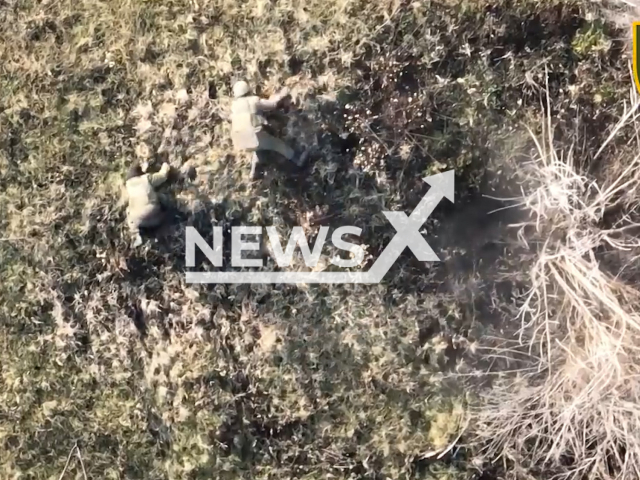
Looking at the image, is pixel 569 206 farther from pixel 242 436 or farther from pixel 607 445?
pixel 242 436

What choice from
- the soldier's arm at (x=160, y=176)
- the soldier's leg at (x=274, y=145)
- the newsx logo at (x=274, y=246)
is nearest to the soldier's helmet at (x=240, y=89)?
the soldier's leg at (x=274, y=145)

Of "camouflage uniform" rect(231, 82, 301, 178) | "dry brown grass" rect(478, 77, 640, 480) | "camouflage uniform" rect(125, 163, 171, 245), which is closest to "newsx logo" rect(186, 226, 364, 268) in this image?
"camouflage uniform" rect(125, 163, 171, 245)

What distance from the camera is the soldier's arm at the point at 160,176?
281 cm

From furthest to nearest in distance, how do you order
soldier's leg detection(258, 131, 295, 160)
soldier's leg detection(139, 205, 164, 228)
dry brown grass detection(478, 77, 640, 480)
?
soldier's leg detection(139, 205, 164, 228) < soldier's leg detection(258, 131, 295, 160) < dry brown grass detection(478, 77, 640, 480)

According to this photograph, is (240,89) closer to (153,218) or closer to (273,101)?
(273,101)

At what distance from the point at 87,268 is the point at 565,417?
2065 millimetres

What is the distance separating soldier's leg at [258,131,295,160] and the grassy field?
2.5 inches

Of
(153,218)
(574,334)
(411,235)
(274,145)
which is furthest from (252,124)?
(574,334)

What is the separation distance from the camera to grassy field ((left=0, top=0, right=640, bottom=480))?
8.66 feet

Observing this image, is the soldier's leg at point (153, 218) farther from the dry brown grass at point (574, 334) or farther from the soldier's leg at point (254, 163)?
the dry brown grass at point (574, 334)

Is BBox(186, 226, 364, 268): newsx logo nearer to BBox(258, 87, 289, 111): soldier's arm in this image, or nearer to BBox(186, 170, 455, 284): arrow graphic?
BBox(186, 170, 455, 284): arrow graphic

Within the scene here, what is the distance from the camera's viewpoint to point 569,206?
2584mm

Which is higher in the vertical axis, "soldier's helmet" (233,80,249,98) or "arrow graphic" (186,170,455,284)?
"soldier's helmet" (233,80,249,98)

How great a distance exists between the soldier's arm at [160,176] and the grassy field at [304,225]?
0.15 ft
